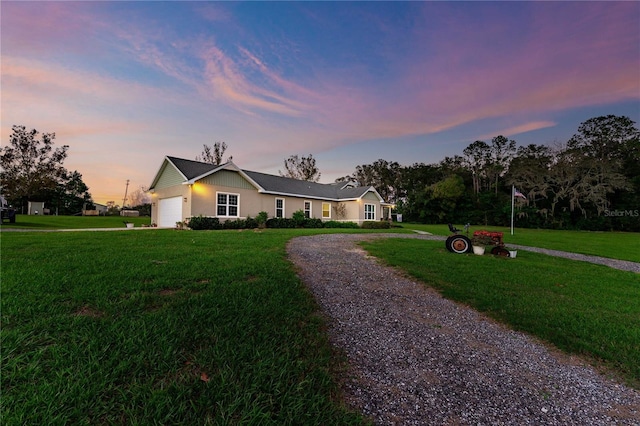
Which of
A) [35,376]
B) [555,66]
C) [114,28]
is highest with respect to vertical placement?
[555,66]

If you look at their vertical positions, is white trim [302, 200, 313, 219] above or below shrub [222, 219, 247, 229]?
above

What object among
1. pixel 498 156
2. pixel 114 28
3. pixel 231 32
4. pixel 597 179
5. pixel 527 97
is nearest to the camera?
pixel 114 28

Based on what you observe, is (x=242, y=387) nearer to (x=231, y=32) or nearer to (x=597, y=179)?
(x=231, y=32)

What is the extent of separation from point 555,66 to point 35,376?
17537 millimetres

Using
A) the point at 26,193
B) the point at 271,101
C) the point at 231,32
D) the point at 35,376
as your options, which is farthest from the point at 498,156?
the point at 26,193

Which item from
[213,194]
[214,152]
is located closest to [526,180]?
[213,194]

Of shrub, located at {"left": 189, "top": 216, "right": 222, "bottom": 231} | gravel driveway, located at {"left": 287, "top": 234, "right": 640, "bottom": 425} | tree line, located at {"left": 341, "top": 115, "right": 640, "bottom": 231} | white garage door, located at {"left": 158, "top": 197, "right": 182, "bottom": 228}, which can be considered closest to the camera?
gravel driveway, located at {"left": 287, "top": 234, "right": 640, "bottom": 425}

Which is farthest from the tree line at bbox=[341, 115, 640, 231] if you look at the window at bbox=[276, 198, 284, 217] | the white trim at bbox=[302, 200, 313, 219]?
the window at bbox=[276, 198, 284, 217]

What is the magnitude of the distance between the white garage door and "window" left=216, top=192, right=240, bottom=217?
7.87 feet

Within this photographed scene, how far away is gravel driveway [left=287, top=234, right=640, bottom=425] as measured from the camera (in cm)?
206

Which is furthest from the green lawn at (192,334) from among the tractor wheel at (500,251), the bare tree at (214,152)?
the bare tree at (214,152)

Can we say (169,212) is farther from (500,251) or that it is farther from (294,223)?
(500,251)

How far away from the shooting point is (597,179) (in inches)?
1077

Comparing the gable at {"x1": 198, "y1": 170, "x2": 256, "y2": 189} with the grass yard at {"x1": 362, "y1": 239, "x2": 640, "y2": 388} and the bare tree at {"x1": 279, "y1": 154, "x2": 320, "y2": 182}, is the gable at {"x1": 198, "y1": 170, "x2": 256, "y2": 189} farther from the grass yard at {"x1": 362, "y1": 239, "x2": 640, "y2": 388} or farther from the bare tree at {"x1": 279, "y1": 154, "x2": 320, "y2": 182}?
the bare tree at {"x1": 279, "y1": 154, "x2": 320, "y2": 182}
